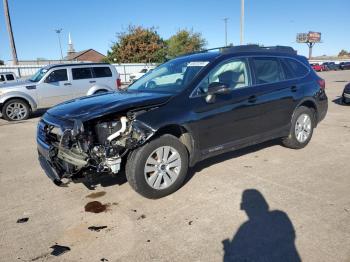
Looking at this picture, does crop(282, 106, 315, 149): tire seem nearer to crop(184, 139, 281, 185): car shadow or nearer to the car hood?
crop(184, 139, 281, 185): car shadow

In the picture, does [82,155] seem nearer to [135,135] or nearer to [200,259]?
[135,135]

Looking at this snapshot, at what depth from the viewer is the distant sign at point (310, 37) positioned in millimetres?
93938

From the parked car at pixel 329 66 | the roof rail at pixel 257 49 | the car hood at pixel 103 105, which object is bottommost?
the parked car at pixel 329 66

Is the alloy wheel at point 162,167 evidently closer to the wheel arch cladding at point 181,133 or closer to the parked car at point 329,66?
the wheel arch cladding at point 181,133

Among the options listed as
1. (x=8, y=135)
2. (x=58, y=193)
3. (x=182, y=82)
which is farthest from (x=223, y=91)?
(x=8, y=135)

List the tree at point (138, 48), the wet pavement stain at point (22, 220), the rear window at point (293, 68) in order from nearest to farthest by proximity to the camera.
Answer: the wet pavement stain at point (22, 220) < the rear window at point (293, 68) < the tree at point (138, 48)

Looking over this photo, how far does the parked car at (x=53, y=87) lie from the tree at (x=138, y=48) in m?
35.0

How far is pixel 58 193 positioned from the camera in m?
4.63

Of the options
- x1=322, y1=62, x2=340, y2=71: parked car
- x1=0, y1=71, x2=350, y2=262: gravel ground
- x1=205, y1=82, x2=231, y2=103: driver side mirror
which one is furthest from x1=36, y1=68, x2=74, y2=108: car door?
x1=322, y1=62, x2=340, y2=71: parked car

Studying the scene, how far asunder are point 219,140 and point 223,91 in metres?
0.72

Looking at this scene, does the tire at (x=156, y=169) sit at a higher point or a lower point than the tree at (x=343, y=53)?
lower

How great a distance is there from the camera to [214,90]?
4.60 meters

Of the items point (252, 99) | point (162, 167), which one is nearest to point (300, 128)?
point (252, 99)

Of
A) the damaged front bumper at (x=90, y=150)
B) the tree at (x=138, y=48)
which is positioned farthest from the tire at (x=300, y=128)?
the tree at (x=138, y=48)
